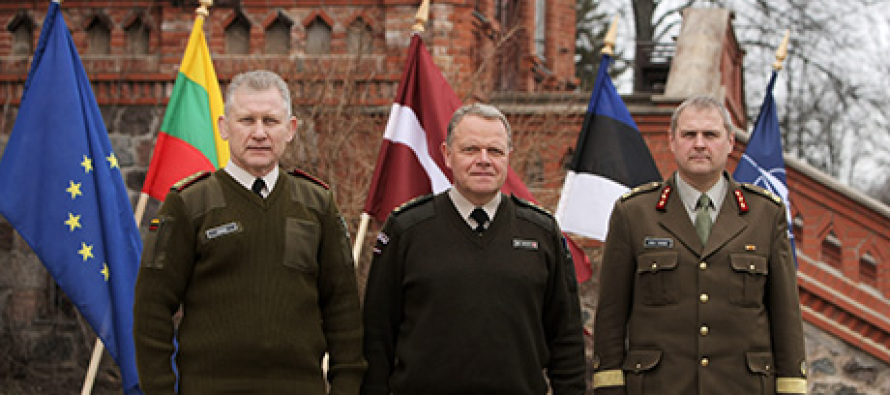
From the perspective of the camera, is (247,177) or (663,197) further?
(663,197)

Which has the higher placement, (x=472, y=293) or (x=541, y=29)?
(x=541, y=29)

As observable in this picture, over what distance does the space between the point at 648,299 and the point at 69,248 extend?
3.17 metres

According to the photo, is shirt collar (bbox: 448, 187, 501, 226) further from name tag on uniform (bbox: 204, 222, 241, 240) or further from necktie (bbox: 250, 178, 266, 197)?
name tag on uniform (bbox: 204, 222, 241, 240)

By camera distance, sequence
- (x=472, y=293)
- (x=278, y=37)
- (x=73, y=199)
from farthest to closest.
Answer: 1. (x=278, y=37)
2. (x=73, y=199)
3. (x=472, y=293)

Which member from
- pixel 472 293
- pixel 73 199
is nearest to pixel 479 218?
pixel 472 293

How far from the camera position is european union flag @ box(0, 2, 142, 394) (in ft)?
21.0

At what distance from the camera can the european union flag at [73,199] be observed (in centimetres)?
640

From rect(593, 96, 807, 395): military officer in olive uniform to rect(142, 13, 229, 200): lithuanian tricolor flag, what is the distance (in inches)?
116

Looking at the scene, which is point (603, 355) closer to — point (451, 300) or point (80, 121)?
point (451, 300)

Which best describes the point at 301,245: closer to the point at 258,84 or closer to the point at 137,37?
the point at 258,84

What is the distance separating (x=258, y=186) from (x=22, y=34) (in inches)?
291

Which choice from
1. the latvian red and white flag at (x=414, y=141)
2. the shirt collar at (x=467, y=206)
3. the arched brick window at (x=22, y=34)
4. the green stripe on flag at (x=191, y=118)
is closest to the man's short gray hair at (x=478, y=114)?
the shirt collar at (x=467, y=206)

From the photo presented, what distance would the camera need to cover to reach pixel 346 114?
9.52 metres

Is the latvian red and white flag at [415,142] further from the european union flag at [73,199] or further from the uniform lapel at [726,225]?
the uniform lapel at [726,225]
